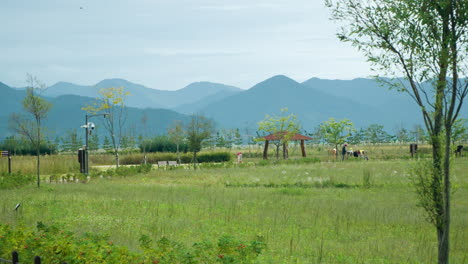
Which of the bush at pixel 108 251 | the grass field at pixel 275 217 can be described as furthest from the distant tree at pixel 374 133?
the bush at pixel 108 251

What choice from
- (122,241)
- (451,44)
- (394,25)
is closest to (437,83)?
(451,44)

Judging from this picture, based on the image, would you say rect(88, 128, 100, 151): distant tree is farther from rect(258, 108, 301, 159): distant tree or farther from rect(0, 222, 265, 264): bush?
rect(0, 222, 265, 264): bush

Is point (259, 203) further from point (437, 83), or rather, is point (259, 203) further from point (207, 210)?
point (437, 83)

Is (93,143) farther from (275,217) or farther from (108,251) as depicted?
(108,251)

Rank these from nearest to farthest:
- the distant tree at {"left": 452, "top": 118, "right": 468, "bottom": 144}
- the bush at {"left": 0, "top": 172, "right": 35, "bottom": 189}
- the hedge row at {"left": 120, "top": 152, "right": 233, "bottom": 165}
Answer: the distant tree at {"left": 452, "top": 118, "right": 468, "bottom": 144} < the bush at {"left": 0, "top": 172, "right": 35, "bottom": 189} < the hedge row at {"left": 120, "top": 152, "right": 233, "bottom": 165}

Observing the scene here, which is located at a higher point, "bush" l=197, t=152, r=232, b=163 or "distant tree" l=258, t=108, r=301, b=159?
"distant tree" l=258, t=108, r=301, b=159

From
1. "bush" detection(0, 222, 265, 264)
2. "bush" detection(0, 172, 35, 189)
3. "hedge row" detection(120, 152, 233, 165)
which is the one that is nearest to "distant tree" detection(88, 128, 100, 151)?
"hedge row" detection(120, 152, 233, 165)

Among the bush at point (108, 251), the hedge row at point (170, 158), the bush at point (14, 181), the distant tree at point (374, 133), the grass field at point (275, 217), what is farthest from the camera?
Result: the distant tree at point (374, 133)

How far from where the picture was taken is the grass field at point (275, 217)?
8.92m

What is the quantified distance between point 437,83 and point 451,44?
0.61 meters

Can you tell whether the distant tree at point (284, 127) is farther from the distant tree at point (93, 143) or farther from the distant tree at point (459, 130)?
the distant tree at point (459, 130)

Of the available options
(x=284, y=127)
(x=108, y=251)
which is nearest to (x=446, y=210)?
(x=108, y=251)

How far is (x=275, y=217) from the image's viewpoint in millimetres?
12062

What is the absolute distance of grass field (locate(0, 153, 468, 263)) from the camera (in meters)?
8.92
